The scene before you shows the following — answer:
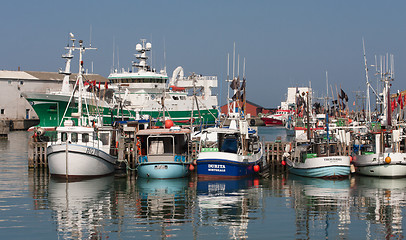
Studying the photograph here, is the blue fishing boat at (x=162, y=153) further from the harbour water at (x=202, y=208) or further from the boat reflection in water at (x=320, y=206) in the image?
the boat reflection in water at (x=320, y=206)

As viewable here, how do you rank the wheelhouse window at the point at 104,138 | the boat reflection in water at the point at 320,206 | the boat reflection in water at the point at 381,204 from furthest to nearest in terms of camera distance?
the wheelhouse window at the point at 104,138, the boat reflection in water at the point at 320,206, the boat reflection in water at the point at 381,204

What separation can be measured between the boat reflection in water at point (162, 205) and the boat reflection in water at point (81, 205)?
1.49 metres

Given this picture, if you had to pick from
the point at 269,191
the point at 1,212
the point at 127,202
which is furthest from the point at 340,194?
the point at 1,212

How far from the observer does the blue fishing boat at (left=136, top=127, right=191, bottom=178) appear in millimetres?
34750

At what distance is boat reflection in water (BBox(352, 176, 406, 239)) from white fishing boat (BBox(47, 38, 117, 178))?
584 inches

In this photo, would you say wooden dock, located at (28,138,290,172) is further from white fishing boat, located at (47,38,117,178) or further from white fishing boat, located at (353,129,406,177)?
white fishing boat, located at (353,129,406,177)

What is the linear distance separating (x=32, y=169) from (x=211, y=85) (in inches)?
2643

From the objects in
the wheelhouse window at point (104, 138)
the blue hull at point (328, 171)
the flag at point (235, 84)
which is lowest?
the blue hull at point (328, 171)

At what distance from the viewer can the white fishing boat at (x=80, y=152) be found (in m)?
34.6

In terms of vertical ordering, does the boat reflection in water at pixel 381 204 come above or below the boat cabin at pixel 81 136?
below

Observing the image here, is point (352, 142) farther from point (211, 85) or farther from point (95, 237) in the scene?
point (211, 85)

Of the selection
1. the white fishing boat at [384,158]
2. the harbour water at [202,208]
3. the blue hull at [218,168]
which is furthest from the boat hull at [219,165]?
the white fishing boat at [384,158]

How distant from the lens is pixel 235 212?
2484cm

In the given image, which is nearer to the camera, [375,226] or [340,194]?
[375,226]
